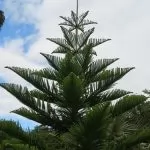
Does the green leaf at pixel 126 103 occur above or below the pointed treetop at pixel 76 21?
below

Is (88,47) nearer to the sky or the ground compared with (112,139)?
nearer to the sky

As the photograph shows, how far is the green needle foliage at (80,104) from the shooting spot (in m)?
10.6

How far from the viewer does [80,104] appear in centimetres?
1136

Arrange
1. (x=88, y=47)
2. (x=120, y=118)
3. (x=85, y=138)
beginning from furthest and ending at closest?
(x=88, y=47) → (x=120, y=118) → (x=85, y=138)

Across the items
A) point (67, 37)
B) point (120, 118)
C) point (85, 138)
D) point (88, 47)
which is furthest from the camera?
point (67, 37)

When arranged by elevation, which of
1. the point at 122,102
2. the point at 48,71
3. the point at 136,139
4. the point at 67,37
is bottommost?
the point at 136,139

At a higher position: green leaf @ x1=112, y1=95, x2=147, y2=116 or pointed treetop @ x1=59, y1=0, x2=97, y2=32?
pointed treetop @ x1=59, y1=0, x2=97, y2=32

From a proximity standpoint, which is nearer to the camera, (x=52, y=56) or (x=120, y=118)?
(x=120, y=118)

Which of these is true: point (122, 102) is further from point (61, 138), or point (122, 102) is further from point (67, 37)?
point (67, 37)

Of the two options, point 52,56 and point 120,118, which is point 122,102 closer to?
point 120,118

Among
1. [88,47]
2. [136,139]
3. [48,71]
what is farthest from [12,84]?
[136,139]

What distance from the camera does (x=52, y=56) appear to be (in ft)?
40.8

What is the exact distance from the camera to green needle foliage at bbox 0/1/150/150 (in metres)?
10.6

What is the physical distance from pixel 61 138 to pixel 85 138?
1.43ft
